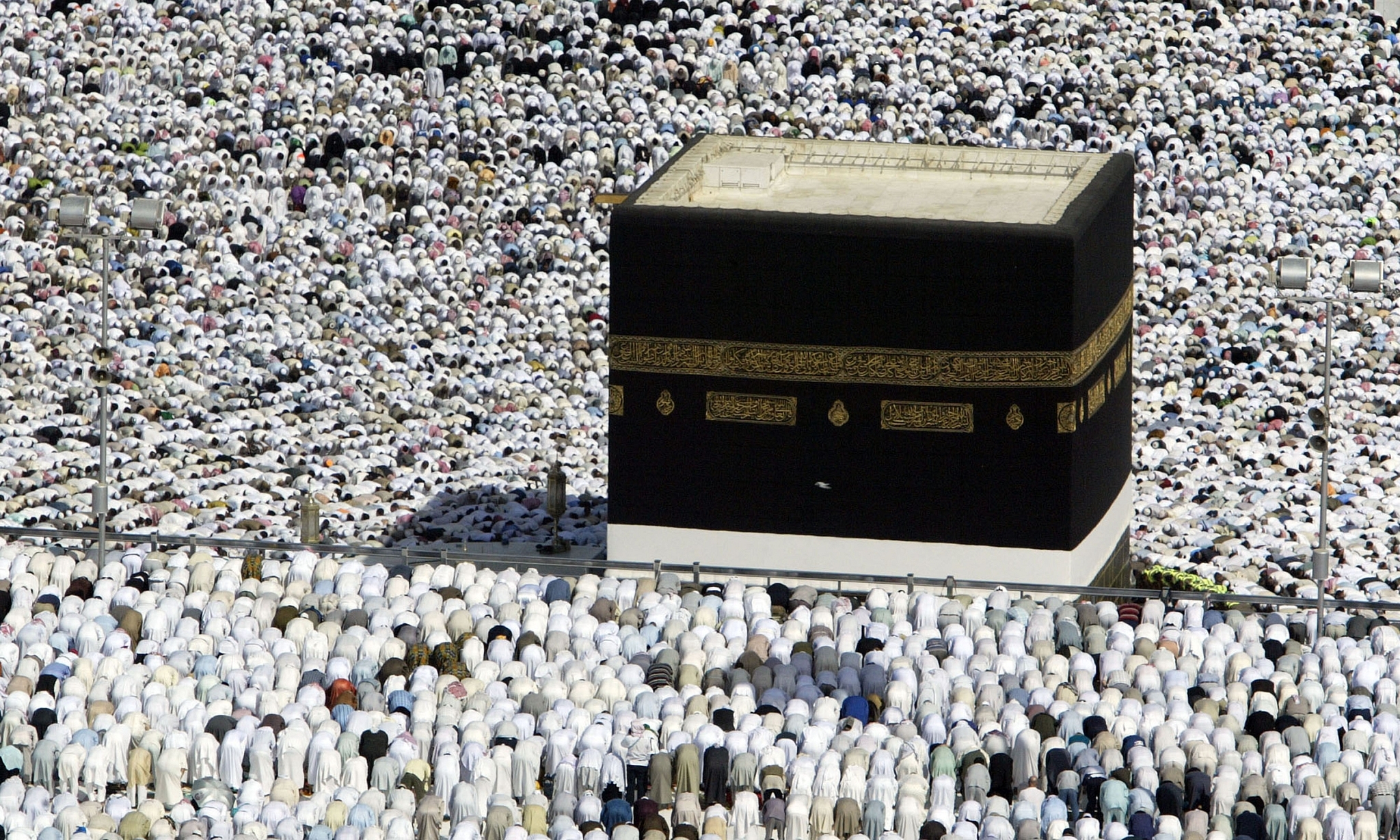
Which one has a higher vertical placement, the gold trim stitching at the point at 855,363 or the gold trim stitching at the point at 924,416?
the gold trim stitching at the point at 855,363

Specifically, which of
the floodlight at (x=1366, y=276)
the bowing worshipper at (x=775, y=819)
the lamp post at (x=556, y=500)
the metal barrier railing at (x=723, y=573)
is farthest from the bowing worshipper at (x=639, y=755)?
the lamp post at (x=556, y=500)

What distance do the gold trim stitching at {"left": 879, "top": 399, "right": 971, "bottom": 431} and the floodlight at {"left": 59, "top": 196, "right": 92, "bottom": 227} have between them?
281 inches

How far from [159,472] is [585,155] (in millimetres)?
10372

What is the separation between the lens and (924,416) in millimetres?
23016

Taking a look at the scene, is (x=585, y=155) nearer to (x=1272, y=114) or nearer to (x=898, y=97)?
(x=898, y=97)

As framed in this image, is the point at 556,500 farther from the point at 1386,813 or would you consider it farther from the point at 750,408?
the point at 1386,813

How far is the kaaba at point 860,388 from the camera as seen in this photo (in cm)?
2278

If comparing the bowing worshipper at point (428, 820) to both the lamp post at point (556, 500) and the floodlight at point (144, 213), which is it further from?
the lamp post at point (556, 500)

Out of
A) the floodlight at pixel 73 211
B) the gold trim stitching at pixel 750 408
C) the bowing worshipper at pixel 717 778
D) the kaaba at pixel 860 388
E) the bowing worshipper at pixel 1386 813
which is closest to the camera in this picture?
the bowing worshipper at pixel 1386 813

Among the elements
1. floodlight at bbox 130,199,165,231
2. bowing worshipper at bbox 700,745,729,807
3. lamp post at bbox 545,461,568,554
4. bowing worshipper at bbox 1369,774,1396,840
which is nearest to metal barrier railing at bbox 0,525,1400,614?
lamp post at bbox 545,461,568,554

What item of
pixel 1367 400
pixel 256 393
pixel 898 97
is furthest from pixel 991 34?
pixel 256 393

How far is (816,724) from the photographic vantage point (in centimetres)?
1847

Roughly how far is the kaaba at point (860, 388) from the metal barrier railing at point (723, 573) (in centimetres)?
41

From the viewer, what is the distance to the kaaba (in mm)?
22781
